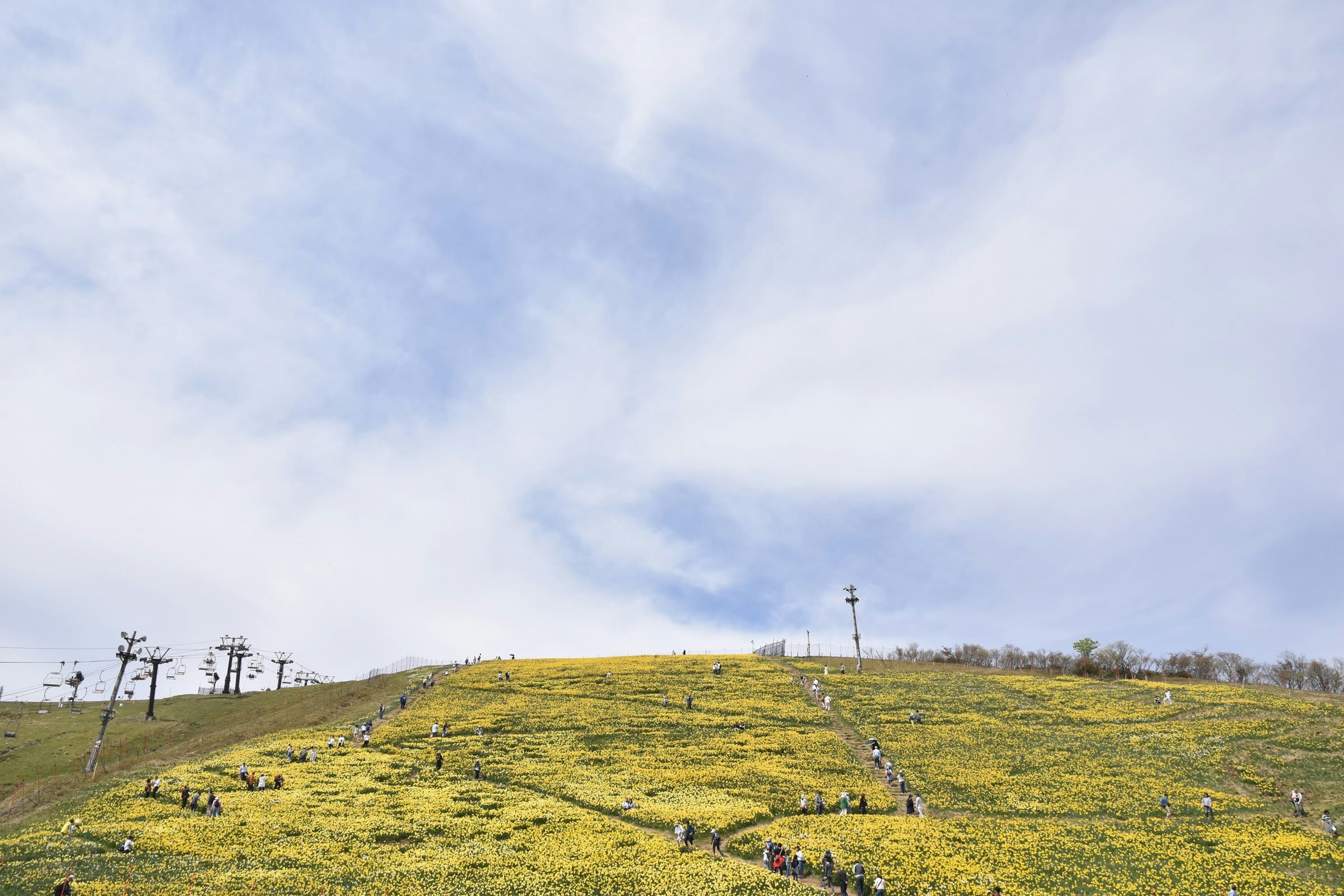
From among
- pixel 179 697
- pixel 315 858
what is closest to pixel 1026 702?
pixel 315 858

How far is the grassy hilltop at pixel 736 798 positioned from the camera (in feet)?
115

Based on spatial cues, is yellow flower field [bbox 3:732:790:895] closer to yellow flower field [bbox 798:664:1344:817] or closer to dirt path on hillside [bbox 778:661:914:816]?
dirt path on hillside [bbox 778:661:914:816]

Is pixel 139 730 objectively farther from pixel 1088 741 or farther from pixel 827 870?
pixel 1088 741

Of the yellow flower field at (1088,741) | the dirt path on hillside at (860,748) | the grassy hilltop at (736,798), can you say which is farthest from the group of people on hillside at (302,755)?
the yellow flower field at (1088,741)

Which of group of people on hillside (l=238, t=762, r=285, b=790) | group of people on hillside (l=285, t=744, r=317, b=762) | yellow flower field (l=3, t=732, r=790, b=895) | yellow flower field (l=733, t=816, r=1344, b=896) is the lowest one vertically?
yellow flower field (l=733, t=816, r=1344, b=896)

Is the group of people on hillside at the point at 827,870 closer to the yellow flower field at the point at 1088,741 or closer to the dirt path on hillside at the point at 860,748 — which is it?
the dirt path on hillside at the point at 860,748

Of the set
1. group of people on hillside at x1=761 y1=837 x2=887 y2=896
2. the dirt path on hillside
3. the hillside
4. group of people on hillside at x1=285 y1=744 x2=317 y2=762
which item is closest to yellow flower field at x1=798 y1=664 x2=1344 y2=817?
the dirt path on hillside

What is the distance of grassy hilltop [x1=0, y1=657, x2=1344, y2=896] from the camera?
115 ft

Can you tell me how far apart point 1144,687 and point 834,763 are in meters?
42.5

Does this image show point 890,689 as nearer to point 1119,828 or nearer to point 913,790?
point 913,790

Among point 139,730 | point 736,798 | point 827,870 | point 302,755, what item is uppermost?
point 139,730

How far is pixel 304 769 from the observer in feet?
169

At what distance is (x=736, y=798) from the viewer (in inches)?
1871

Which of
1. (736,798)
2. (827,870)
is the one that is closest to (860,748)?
(736,798)
